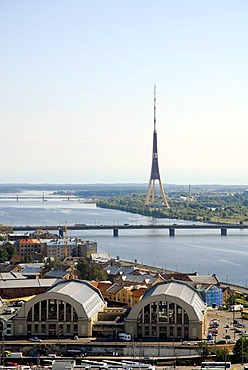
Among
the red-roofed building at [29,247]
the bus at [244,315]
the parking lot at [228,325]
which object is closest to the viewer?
the parking lot at [228,325]

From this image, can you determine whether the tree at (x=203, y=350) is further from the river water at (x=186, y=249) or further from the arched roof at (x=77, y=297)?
the river water at (x=186, y=249)

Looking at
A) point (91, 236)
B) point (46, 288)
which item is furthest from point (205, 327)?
point (91, 236)

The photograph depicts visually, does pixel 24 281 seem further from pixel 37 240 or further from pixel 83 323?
pixel 37 240

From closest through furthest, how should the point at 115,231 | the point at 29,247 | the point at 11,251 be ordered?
the point at 11,251, the point at 29,247, the point at 115,231

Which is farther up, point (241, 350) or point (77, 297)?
point (77, 297)

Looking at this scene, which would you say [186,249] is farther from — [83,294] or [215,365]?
[215,365]

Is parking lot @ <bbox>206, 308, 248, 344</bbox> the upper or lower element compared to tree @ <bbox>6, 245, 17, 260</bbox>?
lower

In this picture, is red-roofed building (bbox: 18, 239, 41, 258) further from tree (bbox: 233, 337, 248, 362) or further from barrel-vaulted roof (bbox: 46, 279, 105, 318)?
tree (bbox: 233, 337, 248, 362)

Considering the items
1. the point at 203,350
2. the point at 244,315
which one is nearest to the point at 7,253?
the point at 244,315

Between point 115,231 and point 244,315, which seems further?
point 115,231

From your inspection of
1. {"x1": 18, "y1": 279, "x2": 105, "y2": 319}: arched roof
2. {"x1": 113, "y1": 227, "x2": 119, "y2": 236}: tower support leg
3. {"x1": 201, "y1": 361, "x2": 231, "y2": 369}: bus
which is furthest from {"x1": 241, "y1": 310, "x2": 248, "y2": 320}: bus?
{"x1": 113, "y1": 227, "x2": 119, "y2": 236}: tower support leg

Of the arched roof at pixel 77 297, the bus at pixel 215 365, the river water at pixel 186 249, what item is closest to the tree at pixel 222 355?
the bus at pixel 215 365

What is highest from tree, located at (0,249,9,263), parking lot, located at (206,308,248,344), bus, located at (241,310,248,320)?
tree, located at (0,249,9,263)
